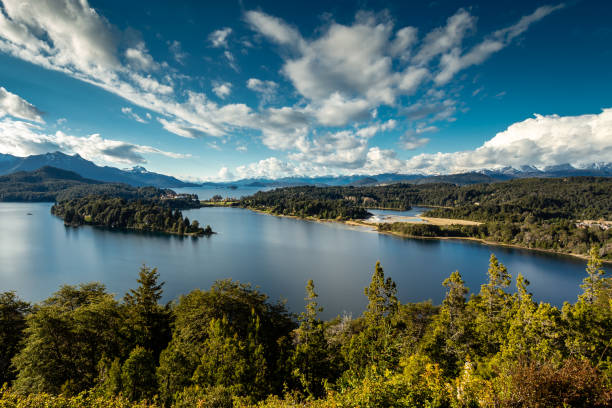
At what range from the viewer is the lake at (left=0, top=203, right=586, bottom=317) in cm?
4653

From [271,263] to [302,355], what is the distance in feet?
147

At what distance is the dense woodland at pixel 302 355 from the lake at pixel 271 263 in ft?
62.9

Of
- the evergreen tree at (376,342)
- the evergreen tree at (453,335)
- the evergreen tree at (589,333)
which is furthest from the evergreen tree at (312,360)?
the evergreen tree at (589,333)

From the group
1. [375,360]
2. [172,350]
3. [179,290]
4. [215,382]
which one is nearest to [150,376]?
[172,350]

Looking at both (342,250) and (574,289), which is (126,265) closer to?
(342,250)

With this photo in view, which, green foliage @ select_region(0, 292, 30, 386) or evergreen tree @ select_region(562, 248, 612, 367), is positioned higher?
evergreen tree @ select_region(562, 248, 612, 367)

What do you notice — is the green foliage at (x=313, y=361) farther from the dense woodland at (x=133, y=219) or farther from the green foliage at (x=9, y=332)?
the dense woodland at (x=133, y=219)

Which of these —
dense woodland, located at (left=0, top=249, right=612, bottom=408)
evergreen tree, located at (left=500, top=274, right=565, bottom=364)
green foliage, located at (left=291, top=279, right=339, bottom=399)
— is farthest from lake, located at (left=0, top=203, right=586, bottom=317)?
evergreen tree, located at (left=500, top=274, right=565, bottom=364)

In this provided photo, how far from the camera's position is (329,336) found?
2633 cm

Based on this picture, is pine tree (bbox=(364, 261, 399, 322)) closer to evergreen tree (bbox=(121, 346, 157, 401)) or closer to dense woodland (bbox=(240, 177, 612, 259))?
evergreen tree (bbox=(121, 346, 157, 401))

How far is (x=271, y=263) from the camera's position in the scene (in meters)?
61.9

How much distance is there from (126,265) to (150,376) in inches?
2082

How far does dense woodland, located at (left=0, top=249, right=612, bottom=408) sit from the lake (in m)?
19.2

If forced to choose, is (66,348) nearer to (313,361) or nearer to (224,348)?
(224,348)
